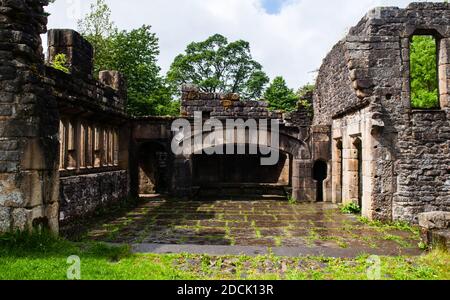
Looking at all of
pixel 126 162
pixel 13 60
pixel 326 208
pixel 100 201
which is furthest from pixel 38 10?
pixel 326 208

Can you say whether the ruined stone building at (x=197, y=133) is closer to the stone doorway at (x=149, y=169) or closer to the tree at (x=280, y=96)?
the stone doorway at (x=149, y=169)

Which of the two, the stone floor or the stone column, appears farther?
the stone column

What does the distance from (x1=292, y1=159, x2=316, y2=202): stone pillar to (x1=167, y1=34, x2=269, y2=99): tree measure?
20605 millimetres

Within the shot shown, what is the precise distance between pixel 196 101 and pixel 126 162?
325 cm

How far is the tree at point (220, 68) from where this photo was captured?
31.8 meters

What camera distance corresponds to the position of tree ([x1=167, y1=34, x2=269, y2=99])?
31.8m

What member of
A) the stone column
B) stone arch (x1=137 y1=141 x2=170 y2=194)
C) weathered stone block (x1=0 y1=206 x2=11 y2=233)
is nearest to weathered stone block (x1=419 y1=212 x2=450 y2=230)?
the stone column

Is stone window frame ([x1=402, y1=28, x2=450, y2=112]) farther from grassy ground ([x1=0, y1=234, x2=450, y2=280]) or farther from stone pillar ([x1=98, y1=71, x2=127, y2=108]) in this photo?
stone pillar ([x1=98, y1=71, x2=127, y2=108])

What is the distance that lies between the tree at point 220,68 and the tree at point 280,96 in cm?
574

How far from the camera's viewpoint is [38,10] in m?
5.36

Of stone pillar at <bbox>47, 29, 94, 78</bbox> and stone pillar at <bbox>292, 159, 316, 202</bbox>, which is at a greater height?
stone pillar at <bbox>47, 29, 94, 78</bbox>

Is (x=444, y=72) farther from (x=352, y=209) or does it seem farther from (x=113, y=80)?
(x=113, y=80)

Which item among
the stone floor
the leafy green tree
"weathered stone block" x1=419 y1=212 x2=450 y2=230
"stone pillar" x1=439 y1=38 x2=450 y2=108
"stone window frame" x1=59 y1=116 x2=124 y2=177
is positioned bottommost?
the stone floor
